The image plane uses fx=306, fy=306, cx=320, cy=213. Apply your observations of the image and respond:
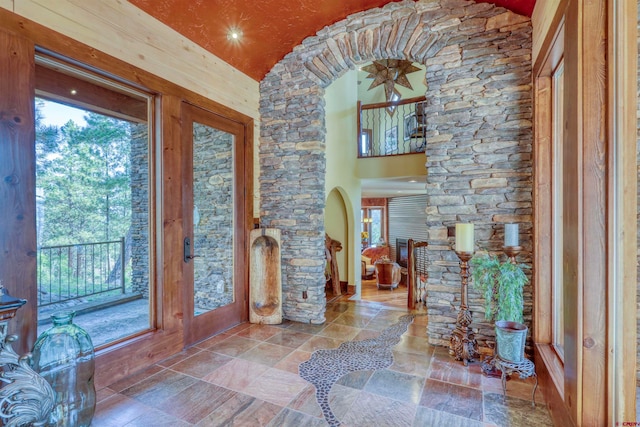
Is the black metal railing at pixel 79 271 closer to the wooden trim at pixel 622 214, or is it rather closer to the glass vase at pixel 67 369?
the glass vase at pixel 67 369

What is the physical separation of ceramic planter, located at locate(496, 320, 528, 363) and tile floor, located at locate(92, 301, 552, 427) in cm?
27

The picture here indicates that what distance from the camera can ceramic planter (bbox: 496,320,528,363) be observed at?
6.54 ft

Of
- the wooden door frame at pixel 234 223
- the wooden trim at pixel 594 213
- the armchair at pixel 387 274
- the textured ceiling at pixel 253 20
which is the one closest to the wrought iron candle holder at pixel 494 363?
the wooden trim at pixel 594 213

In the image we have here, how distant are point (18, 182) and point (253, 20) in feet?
7.45

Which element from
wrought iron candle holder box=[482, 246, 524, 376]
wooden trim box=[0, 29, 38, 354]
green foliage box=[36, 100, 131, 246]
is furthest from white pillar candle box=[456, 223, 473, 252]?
wooden trim box=[0, 29, 38, 354]

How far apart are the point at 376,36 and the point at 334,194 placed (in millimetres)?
3258

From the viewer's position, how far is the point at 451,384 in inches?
86.0

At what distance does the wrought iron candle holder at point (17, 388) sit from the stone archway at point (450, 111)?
2.37 m

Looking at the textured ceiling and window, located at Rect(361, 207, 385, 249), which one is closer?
the textured ceiling

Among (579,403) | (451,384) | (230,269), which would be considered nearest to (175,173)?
(230,269)

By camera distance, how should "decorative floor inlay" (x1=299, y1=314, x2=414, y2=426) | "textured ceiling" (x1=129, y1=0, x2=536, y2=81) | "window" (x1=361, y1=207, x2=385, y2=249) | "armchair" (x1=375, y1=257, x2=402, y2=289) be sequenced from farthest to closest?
"window" (x1=361, y1=207, x2=385, y2=249)
"armchair" (x1=375, y1=257, x2=402, y2=289)
"textured ceiling" (x1=129, y1=0, x2=536, y2=81)
"decorative floor inlay" (x1=299, y1=314, x2=414, y2=426)

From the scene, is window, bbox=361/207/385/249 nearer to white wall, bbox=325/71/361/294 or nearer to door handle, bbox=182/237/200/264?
white wall, bbox=325/71/361/294

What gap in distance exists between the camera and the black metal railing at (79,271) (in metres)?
2.06

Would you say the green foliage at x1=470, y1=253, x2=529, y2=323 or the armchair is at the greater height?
the green foliage at x1=470, y1=253, x2=529, y2=323
